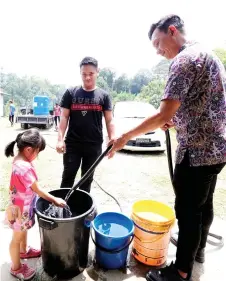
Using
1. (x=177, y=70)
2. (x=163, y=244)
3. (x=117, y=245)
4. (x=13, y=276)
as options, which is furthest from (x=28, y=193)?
(x=177, y=70)

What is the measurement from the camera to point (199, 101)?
1.64m

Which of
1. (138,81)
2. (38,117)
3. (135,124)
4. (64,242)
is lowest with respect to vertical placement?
(38,117)

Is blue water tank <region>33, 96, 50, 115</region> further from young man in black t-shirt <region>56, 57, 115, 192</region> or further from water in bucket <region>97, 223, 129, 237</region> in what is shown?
water in bucket <region>97, 223, 129, 237</region>

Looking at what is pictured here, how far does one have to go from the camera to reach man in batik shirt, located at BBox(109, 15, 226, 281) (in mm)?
1577

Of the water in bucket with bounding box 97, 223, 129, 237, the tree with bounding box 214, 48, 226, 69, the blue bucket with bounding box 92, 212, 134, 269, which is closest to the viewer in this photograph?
the blue bucket with bounding box 92, 212, 134, 269

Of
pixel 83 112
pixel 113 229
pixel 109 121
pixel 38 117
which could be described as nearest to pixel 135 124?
pixel 109 121

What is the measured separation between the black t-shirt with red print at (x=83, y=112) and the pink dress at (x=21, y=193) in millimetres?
840

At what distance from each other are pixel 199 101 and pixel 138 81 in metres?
66.1

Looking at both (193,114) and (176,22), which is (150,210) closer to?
(193,114)

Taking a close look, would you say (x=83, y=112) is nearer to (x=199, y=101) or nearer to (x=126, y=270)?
(x=199, y=101)

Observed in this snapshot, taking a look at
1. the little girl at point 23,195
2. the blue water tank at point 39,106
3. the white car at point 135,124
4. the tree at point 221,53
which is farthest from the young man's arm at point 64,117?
the tree at point 221,53

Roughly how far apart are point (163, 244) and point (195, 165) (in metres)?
0.89

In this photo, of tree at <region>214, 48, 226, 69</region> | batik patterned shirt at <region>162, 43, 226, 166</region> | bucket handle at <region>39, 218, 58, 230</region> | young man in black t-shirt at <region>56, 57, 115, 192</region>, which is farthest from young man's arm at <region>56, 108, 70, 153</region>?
tree at <region>214, 48, 226, 69</region>

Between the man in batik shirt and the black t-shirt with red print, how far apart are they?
31.6 inches
